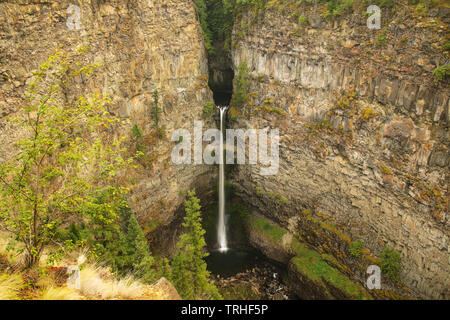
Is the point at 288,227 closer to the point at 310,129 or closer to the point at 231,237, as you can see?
the point at 231,237

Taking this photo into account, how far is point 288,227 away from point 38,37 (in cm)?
2390

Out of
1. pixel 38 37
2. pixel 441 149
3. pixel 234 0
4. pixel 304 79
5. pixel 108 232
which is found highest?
pixel 234 0

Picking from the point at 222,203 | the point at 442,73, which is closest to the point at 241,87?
the point at 222,203

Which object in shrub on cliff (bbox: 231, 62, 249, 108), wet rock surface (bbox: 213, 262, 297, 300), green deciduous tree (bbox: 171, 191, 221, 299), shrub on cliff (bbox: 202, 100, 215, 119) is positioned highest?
shrub on cliff (bbox: 231, 62, 249, 108)

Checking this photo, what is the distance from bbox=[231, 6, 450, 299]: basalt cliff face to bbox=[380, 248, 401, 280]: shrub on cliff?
1.62 feet

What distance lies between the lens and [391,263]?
74.6ft

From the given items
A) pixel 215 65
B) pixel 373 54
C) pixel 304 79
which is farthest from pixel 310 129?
pixel 215 65

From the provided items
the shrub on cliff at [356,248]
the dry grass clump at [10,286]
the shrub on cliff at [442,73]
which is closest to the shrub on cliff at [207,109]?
the shrub on cliff at [356,248]

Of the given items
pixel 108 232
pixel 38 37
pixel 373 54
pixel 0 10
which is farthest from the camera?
pixel 373 54

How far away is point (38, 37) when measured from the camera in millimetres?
18016

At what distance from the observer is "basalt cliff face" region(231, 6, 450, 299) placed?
20.0m

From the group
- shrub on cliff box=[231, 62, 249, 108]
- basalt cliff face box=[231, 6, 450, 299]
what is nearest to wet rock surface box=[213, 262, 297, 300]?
basalt cliff face box=[231, 6, 450, 299]

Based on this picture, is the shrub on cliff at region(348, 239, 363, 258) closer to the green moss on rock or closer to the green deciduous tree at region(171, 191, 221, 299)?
the green moss on rock

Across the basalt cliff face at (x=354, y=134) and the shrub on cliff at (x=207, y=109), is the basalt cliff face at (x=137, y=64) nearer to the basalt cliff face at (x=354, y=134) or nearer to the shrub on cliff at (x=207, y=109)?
the shrub on cliff at (x=207, y=109)
